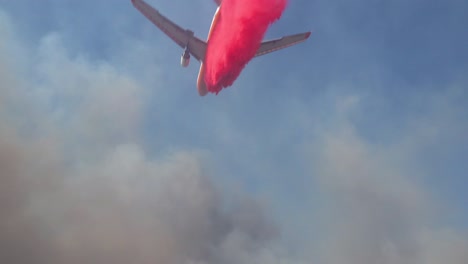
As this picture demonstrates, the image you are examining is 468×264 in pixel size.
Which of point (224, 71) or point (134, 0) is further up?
point (134, 0)

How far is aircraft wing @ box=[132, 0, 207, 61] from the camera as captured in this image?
52750mm

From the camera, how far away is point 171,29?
54188mm

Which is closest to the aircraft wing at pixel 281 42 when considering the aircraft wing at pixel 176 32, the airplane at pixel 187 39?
the airplane at pixel 187 39

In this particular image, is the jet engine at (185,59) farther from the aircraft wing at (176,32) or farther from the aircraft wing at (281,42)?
the aircraft wing at (281,42)

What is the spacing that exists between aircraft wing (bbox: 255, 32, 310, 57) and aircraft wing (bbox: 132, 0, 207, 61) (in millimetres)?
7787

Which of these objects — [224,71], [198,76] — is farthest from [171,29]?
[224,71]

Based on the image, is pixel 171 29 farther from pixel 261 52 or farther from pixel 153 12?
pixel 261 52

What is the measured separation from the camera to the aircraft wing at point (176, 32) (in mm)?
52750

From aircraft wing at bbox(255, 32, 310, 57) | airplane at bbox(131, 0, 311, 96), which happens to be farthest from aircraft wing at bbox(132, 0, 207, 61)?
aircraft wing at bbox(255, 32, 310, 57)

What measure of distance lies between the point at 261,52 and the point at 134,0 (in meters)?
17.0

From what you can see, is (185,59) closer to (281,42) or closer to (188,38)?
(188,38)

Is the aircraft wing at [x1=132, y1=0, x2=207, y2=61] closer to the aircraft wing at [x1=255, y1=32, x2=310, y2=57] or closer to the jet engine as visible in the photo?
the jet engine

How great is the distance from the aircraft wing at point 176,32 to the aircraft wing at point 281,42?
7787mm

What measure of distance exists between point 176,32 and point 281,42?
13719 mm
